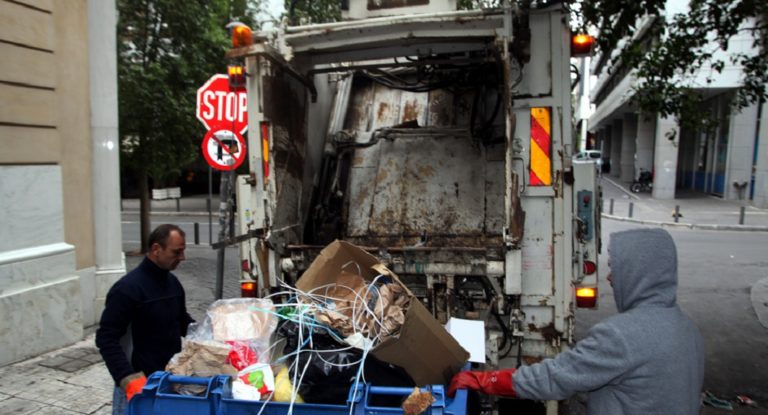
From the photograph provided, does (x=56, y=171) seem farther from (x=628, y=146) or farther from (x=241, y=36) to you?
(x=628, y=146)

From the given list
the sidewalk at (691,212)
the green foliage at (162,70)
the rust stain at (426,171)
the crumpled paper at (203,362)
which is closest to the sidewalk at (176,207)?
the green foliage at (162,70)

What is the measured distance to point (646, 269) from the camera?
1967 mm

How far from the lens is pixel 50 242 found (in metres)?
5.37

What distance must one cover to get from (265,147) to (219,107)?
73.2 inches

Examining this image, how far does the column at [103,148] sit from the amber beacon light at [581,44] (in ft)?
16.2

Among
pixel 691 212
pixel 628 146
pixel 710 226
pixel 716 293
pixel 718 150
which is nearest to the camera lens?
pixel 716 293

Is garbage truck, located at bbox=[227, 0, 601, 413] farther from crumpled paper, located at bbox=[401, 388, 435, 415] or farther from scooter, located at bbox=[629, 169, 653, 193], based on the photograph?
scooter, located at bbox=[629, 169, 653, 193]

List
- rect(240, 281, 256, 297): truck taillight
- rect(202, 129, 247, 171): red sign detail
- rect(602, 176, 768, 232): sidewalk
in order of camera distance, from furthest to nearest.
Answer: rect(602, 176, 768, 232): sidewalk, rect(202, 129, 247, 171): red sign detail, rect(240, 281, 256, 297): truck taillight

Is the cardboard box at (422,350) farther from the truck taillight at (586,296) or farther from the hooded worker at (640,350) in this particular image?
the truck taillight at (586,296)

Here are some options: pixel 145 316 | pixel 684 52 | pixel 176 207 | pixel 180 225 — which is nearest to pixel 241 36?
pixel 145 316

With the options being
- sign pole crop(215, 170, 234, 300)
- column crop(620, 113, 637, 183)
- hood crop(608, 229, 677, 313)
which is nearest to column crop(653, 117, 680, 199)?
column crop(620, 113, 637, 183)

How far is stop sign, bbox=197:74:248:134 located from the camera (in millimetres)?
5328

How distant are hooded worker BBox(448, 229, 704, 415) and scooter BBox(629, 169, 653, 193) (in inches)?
1032

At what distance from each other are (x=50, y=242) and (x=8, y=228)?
1.42ft
